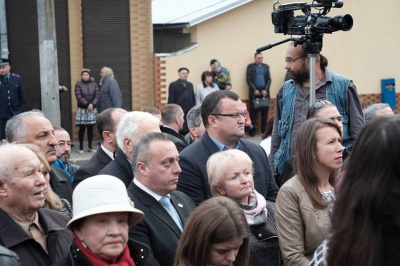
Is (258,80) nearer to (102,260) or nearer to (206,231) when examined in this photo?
(206,231)

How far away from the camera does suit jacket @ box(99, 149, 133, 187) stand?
18.2 feet

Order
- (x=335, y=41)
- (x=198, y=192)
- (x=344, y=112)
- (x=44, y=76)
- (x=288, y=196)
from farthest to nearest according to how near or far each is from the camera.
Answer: (x=335, y=41) → (x=44, y=76) → (x=344, y=112) → (x=198, y=192) → (x=288, y=196)

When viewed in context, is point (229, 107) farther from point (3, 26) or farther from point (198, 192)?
point (3, 26)

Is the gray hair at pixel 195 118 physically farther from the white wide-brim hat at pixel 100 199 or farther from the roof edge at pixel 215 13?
the roof edge at pixel 215 13

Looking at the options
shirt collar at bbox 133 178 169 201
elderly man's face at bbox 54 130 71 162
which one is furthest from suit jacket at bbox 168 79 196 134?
shirt collar at bbox 133 178 169 201

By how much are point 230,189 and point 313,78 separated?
173cm

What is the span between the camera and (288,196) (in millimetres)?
4652

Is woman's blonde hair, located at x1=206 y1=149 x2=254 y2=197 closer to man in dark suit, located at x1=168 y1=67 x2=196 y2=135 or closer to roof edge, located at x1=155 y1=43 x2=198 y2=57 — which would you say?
man in dark suit, located at x1=168 y1=67 x2=196 y2=135

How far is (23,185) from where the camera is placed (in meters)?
4.25

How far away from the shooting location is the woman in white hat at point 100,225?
11.6 ft

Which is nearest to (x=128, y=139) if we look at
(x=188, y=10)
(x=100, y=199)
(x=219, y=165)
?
(x=219, y=165)

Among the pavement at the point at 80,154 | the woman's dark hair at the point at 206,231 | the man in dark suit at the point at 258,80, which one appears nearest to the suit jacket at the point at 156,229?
the woman's dark hair at the point at 206,231

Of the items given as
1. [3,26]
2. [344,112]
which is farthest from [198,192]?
[3,26]

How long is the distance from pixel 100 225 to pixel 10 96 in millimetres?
12872
